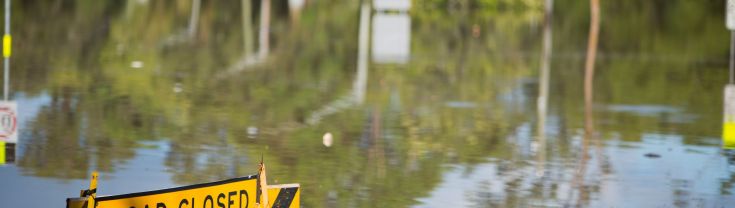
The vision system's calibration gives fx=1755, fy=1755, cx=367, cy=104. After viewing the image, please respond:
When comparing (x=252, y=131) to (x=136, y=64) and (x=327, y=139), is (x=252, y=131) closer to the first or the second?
(x=327, y=139)

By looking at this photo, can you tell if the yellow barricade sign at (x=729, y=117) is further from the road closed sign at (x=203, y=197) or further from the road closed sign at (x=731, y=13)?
the road closed sign at (x=203, y=197)

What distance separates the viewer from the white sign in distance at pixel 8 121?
12898mm

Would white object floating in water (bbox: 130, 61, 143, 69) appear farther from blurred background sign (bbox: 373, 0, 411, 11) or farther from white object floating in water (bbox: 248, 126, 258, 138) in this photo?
blurred background sign (bbox: 373, 0, 411, 11)

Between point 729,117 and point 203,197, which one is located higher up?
point 729,117

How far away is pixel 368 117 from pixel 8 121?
23.8 feet

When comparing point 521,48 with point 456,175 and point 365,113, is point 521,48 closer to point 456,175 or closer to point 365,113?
point 365,113

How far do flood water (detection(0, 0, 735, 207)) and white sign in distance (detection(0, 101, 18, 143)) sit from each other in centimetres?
34

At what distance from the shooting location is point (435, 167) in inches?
586

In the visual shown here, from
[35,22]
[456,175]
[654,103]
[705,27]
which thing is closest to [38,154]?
[456,175]

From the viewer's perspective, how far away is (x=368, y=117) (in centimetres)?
1973

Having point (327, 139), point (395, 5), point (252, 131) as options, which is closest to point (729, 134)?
point (327, 139)

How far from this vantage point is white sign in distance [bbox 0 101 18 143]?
12898 millimetres

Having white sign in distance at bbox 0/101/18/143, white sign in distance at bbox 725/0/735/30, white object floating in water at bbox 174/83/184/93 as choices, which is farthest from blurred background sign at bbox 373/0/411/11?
white sign in distance at bbox 0/101/18/143

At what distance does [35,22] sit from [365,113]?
2209 centimetres
